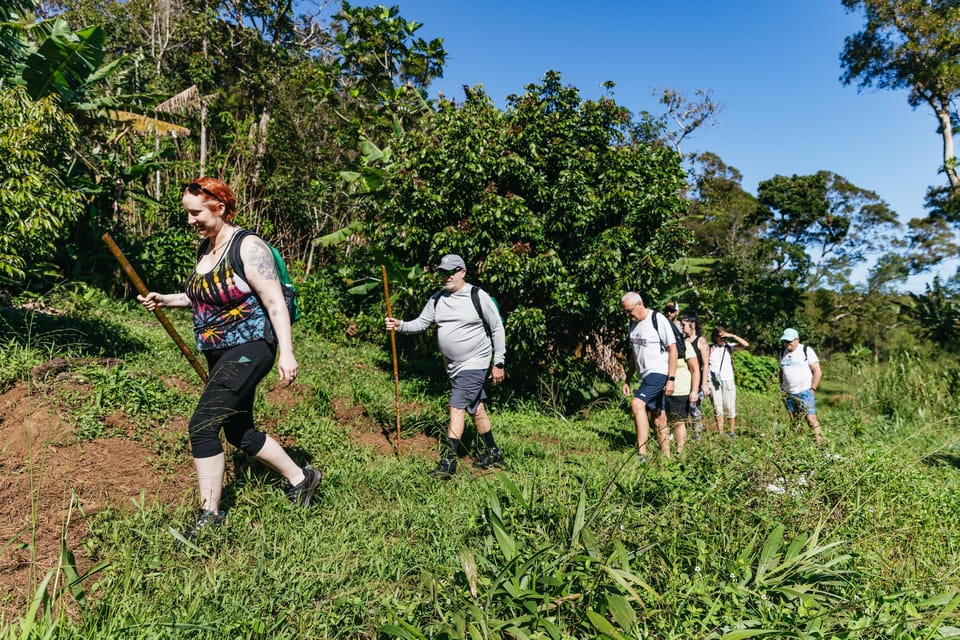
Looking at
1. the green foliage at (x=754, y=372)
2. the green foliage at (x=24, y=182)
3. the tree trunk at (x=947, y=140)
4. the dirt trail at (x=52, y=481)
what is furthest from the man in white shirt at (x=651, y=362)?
the tree trunk at (x=947, y=140)

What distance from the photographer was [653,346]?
5.76 m

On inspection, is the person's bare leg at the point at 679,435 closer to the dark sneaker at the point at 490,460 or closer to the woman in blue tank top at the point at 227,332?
the dark sneaker at the point at 490,460

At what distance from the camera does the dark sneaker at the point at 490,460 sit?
4910 millimetres

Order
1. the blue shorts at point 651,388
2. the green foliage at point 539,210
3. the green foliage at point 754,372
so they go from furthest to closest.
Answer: the green foliage at point 754,372 < the green foliage at point 539,210 < the blue shorts at point 651,388

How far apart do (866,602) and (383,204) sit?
761 centimetres

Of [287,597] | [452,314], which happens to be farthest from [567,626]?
[452,314]

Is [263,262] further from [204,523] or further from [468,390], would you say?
[468,390]

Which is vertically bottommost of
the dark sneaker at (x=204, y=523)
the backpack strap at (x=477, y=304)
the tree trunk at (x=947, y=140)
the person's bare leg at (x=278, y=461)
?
the dark sneaker at (x=204, y=523)

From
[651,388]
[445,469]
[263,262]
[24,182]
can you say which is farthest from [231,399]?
[651,388]

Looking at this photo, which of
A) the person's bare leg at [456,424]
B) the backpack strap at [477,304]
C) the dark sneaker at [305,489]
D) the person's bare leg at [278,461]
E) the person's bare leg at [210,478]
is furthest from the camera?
the backpack strap at [477,304]

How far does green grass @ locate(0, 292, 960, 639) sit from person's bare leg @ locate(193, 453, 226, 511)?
16 centimetres

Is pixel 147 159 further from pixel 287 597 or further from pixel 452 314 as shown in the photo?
pixel 287 597

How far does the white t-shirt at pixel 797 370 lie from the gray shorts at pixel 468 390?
456 cm

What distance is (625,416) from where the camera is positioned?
844cm
